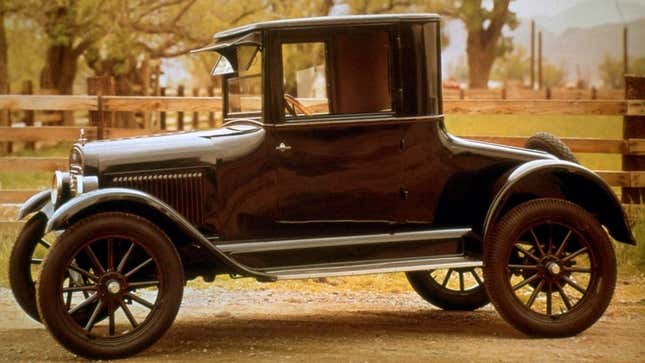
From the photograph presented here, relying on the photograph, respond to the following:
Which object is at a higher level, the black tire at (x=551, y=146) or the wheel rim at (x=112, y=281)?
the black tire at (x=551, y=146)

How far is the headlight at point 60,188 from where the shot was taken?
5.75m

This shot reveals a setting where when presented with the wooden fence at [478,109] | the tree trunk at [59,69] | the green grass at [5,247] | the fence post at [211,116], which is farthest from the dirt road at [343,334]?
the fence post at [211,116]

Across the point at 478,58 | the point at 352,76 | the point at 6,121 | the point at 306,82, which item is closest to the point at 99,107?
the point at 306,82

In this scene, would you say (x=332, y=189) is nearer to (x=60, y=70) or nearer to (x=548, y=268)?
(x=548, y=268)

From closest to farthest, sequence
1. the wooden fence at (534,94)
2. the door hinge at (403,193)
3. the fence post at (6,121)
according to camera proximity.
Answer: the door hinge at (403,193)
the fence post at (6,121)
the wooden fence at (534,94)

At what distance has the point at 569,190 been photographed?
6328 millimetres

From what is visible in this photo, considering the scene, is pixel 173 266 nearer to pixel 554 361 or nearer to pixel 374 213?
pixel 374 213

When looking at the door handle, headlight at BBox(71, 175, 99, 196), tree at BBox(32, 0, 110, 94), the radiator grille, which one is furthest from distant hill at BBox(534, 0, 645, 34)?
tree at BBox(32, 0, 110, 94)

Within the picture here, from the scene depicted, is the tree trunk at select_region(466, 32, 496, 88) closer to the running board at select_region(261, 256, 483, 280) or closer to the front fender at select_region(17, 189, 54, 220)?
the running board at select_region(261, 256, 483, 280)

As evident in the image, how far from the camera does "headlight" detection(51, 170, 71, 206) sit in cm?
575

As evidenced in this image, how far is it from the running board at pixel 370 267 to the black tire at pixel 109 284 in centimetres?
61

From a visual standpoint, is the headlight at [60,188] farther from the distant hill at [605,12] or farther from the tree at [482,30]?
the tree at [482,30]

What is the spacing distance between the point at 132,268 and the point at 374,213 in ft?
4.71

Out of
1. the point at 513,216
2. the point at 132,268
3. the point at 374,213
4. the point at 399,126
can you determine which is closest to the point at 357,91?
the point at 399,126
